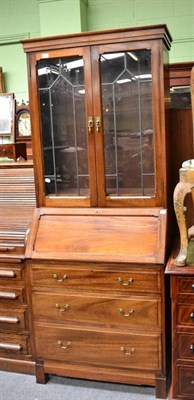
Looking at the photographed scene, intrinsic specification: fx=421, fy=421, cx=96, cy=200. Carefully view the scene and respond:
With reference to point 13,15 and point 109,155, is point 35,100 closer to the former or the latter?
point 109,155

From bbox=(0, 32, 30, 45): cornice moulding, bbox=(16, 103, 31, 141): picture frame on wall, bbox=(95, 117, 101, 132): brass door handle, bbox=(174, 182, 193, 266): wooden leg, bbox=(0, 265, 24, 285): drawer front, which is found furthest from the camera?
bbox=(0, 32, 30, 45): cornice moulding

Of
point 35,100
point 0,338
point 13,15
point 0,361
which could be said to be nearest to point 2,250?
point 0,338

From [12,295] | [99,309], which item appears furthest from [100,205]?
[12,295]

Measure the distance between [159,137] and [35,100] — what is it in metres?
0.70

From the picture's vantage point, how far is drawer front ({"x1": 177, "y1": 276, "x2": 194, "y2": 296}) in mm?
1929

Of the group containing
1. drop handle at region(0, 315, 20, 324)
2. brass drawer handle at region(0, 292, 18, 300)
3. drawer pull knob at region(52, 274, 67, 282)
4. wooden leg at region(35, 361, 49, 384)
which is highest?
drawer pull knob at region(52, 274, 67, 282)

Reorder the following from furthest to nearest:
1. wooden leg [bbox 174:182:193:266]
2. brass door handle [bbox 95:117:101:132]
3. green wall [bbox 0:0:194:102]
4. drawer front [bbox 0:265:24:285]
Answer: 1. green wall [bbox 0:0:194:102]
2. drawer front [bbox 0:265:24:285]
3. brass door handle [bbox 95:117:101:132]
4. wooden leg [bbox 174:182:193:266]

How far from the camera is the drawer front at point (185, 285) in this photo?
1929 millimetres

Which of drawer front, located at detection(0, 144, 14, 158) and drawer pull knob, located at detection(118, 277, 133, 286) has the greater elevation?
drawer front, located at detection(0, 144, 14, 158)

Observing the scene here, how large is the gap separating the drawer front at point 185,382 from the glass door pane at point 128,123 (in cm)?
88

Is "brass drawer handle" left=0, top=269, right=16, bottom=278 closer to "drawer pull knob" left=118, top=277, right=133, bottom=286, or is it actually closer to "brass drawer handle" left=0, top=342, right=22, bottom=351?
"brass drawer handle" left=0, top=342, right=22, bottom=351

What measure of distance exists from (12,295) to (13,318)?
138 millimetres

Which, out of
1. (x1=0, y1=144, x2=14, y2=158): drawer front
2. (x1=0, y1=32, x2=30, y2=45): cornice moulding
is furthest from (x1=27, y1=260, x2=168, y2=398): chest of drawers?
(x1=0, y1=32, x2=30, y2=45): cornice moulding

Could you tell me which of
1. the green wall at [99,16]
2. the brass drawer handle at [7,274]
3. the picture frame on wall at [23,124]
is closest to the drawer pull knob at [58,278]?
the brass drawer handle at [7,274]
